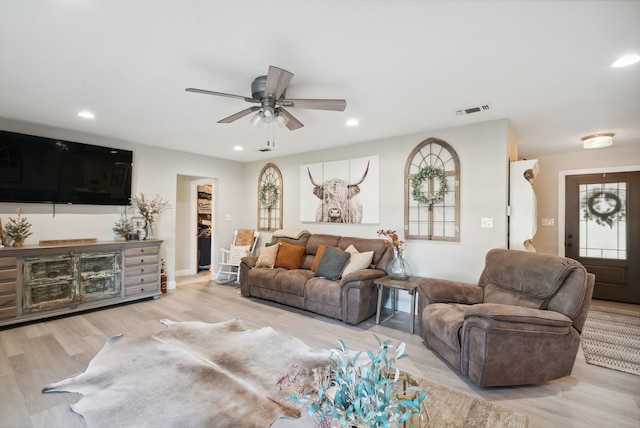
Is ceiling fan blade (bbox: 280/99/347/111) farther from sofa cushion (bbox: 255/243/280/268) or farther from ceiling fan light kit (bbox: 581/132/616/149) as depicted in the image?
ceiling fan light kit (bbox: 581/132/616/149)

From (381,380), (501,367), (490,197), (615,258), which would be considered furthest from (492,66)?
(615,258)

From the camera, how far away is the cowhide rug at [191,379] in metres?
1.89

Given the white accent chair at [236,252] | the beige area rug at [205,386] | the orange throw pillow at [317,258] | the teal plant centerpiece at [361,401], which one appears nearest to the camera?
the teal plant centerpiece at [361,401]

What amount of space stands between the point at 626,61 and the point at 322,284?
139 inches

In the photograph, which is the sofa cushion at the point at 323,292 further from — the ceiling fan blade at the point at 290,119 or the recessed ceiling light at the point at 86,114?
the recessed ceiling light at the point at 86,114

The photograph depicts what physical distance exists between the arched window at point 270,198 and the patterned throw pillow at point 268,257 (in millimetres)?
1002

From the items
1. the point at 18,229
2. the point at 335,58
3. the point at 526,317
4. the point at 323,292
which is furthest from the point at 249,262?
the point at 526,317

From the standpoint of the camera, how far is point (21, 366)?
8.34 ft

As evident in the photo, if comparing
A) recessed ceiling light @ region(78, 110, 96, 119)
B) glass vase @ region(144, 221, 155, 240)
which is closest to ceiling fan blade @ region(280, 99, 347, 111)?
recessed ceiling light @ region(78, 110, 96, 119)

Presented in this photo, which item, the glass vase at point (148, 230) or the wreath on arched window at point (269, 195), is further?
the wreath on arched window at point (269, 195)

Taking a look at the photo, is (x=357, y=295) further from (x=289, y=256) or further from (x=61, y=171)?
(x=61, y=171)

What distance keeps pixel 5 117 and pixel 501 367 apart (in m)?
6.01

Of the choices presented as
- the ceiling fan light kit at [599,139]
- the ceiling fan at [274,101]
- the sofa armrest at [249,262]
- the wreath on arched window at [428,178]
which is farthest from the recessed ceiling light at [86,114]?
the ceiling fan light kit at [599,139]

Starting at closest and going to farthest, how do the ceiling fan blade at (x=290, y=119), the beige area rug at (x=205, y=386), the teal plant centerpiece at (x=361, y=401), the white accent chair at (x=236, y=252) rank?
the teal plant centerpiece at (x=361, y=401), the beige area rug at (x=205, y=386), the ceiling fan blade at (x=290, y=119), the white accent chair at (x=236, y=252)
